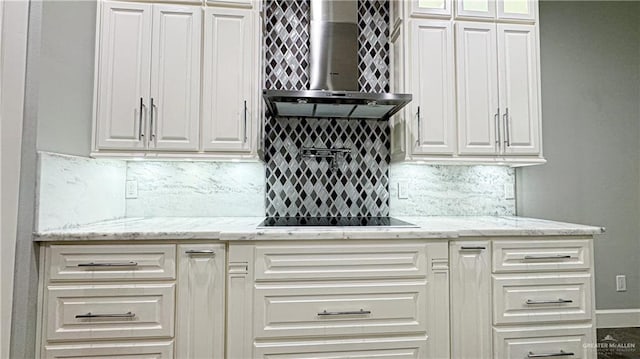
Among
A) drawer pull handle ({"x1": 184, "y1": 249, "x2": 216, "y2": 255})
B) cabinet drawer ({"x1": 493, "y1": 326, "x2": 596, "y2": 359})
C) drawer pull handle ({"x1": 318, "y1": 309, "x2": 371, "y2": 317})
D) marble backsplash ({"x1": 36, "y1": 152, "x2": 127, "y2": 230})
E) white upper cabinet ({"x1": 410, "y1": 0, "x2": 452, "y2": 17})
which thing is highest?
white upper cabinet ({"x1": 410, "y1": 0, "x2": 452, "y2": 17})

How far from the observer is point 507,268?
178 centimetres

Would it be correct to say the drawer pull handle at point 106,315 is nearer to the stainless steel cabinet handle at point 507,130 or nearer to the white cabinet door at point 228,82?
the white cabinet door at point 228,82

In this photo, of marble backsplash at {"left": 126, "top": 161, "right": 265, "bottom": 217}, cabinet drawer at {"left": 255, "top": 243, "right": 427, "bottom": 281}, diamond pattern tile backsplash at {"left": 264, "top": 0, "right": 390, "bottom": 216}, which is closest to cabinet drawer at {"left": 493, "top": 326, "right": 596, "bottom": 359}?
cabinet drawer at {"left": 255, "top": 243, "right": 427, "bottom": 281}

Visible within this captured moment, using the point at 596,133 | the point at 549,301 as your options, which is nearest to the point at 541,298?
the point at 549,301

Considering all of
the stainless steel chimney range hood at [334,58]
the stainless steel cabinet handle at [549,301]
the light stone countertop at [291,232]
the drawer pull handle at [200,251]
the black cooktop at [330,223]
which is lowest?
the stainless steel cabinet handle at [549,301]

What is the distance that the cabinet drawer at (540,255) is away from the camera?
1788 millimetres

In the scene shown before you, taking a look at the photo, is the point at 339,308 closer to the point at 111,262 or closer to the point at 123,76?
the point at 111,262

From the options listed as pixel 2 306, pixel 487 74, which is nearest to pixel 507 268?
pixel 487 74

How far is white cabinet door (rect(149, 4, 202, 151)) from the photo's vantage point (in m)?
1.96

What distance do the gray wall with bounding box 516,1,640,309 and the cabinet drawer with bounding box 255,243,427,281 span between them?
5.31 feet

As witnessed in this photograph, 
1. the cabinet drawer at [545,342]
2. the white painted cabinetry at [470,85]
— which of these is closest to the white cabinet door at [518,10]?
the white painted cabinetry at [470,85]

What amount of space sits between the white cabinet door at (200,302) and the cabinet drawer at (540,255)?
1464 mm

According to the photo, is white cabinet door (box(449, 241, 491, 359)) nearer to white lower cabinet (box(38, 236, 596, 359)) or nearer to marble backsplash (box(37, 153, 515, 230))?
white lower cabinet (box(38, 236, 596, 359))

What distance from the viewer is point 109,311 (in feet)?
5.23
